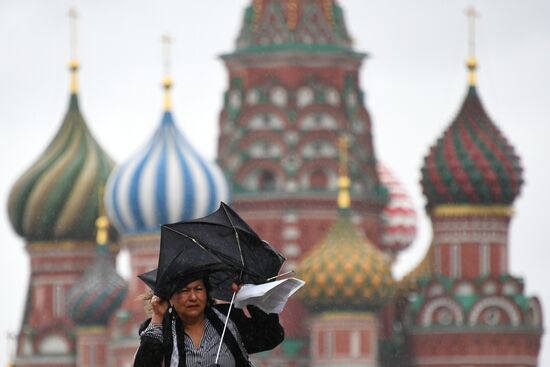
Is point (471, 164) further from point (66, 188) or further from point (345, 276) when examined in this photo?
point (66, 188)

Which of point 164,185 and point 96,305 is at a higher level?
point 164,185

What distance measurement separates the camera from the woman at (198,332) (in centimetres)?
984

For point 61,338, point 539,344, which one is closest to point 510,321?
point 539,344

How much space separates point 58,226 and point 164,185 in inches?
211

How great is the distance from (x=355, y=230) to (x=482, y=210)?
9.22ft

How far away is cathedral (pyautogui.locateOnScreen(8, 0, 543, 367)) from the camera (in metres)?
63.4

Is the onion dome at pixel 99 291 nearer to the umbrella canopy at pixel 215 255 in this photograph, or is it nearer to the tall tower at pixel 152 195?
the tall tower at pixel 152 195

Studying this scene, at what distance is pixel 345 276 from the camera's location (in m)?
63.0

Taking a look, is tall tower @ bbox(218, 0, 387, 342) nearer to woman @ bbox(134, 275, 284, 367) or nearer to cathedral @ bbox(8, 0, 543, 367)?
cathedral @ bbox(8, 0, 543, 367)

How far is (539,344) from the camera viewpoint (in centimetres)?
→ 6388

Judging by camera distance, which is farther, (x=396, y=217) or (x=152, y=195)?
Result: (x=396, y=217)

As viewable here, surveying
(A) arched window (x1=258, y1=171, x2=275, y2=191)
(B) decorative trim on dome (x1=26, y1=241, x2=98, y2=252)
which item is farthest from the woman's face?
(B) decorative trim on dome (x1=26, y1=241, x2=98, y2=252)

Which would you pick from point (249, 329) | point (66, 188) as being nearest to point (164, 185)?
point (66, 188)

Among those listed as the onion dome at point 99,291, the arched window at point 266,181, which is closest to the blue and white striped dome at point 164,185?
the arched window at point 266,181
